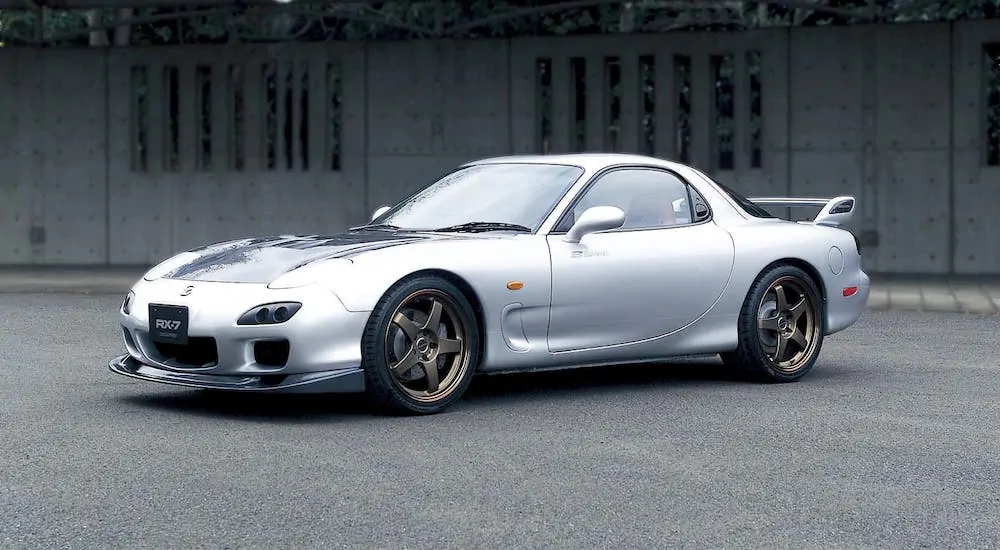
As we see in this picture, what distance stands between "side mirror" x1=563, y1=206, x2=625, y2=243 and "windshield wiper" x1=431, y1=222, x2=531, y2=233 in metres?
0.27

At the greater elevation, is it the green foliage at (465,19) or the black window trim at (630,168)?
the green foliage at (465,19)

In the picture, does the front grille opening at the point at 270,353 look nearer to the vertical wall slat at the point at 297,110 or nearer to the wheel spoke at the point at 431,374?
the wheel spoke at the point at 431,374

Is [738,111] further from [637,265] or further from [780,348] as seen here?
[637,265]

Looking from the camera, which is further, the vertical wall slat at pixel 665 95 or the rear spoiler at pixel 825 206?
the vertical wall slat at pixel 665 95

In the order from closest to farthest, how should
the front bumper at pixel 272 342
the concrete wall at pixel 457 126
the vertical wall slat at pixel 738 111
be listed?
the front bumper at pixel 272 342 < the concrete wall at pixel 457 126 < the vertical wall slat at pixel 738 111

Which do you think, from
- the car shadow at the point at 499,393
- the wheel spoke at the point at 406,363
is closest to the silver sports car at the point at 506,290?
the wheel spoke at the point at 406,363

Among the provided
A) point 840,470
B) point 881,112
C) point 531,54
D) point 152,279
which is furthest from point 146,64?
point 840,470

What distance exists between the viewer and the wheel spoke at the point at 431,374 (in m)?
7.61

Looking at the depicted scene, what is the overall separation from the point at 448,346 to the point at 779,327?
92.4 inches

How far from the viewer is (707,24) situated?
94.8 ft

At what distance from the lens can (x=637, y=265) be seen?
8.47 m

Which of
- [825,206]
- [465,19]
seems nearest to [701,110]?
[465,19]

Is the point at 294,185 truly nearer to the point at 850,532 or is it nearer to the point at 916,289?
the point at 916,289

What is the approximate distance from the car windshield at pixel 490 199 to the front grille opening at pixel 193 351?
5.17 feet
